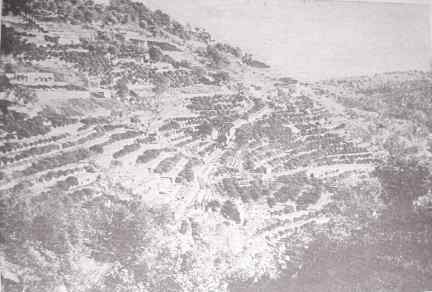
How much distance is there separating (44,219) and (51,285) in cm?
39

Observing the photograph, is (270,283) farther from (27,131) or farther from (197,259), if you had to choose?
(27,131)

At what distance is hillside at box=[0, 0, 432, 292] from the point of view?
3.17 metres

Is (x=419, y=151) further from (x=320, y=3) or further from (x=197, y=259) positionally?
(x=197, y=259)

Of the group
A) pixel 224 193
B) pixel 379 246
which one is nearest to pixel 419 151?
pixel 379 246

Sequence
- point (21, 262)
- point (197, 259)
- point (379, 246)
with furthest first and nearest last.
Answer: point (379, 246) < point (197, 259) < point (21, 262)

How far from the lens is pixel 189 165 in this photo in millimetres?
3500

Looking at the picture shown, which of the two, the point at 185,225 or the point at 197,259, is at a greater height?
the point at 185,225

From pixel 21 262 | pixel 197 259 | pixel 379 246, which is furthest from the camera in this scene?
pixel 379 246

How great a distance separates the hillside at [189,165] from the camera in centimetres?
317

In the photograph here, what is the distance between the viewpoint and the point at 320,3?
13.1ft

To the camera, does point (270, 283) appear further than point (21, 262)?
Yes

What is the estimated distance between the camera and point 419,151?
4051 millimetres

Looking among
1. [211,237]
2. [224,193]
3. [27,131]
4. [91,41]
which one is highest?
[91,41]

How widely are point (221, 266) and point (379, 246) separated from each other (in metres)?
1.23
